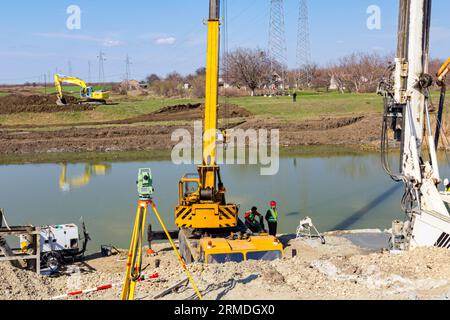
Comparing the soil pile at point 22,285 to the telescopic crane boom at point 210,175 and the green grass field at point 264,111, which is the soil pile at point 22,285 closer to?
the telescopic crane boom at point 210,175

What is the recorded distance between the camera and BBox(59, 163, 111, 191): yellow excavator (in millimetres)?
24355

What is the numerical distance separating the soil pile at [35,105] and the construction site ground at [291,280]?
134 feet

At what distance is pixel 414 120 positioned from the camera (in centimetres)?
1322

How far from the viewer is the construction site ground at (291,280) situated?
9.27 meters

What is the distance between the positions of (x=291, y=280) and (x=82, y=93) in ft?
137

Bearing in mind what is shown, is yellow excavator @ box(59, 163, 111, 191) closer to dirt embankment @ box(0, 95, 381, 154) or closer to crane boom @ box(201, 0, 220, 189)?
dirt embankment @ box(0, 95, 381, 154)

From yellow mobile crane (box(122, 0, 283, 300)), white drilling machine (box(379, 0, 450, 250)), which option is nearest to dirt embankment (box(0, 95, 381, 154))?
yellow mobile crane (box(122, 0, 283, 300))

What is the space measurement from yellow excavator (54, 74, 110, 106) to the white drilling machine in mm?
34865

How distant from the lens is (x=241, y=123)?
143ft

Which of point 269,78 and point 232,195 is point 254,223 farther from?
point 269,78

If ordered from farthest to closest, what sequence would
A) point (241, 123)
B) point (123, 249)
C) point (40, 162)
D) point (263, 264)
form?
point (241, 123) < point (40, 162) < point (123, 249) < point (263, 264)

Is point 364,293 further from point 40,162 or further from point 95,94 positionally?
point 95,94
